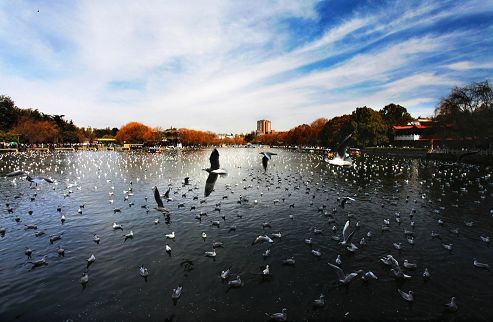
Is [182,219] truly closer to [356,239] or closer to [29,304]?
[29,304]

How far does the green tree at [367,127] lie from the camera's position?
67500 mm

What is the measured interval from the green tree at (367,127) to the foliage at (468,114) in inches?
787

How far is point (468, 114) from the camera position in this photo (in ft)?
138

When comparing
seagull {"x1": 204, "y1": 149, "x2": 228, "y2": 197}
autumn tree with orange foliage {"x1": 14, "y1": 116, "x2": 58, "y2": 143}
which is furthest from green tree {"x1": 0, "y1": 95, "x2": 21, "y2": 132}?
seagull {"x1": 204, "y1": 149, "x2": 228, "y2": 197}

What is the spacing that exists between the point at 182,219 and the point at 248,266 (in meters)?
5.82

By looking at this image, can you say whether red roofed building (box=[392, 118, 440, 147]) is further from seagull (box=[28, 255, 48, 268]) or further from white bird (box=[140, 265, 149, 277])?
seagull (box=[28, 255, 48, 268])

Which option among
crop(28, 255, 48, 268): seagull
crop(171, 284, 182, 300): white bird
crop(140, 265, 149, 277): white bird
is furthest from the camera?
crop(28, 255, 48, 268): seagull

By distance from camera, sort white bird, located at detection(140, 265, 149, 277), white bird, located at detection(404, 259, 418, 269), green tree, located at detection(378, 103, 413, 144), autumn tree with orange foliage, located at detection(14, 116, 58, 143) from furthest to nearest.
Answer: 1. green tree, located at detection(378, 103, 413, 144)
2. autumn tree with orange foliage, located at detection(14, 116, 58, 143)
3. white bird, located at detection(404, 259, 418, 269)
4. white bird, located at detection(140, 265, 149, 277)

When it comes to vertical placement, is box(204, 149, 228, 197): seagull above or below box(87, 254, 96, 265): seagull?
above

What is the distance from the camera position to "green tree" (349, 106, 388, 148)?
67.5 metres

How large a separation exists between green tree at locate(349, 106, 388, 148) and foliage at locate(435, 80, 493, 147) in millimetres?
19986

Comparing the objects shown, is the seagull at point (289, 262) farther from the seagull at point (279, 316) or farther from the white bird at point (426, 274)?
the white bird at point (426, 274)

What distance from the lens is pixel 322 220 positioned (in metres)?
13.4

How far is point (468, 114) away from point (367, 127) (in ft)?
84.4
